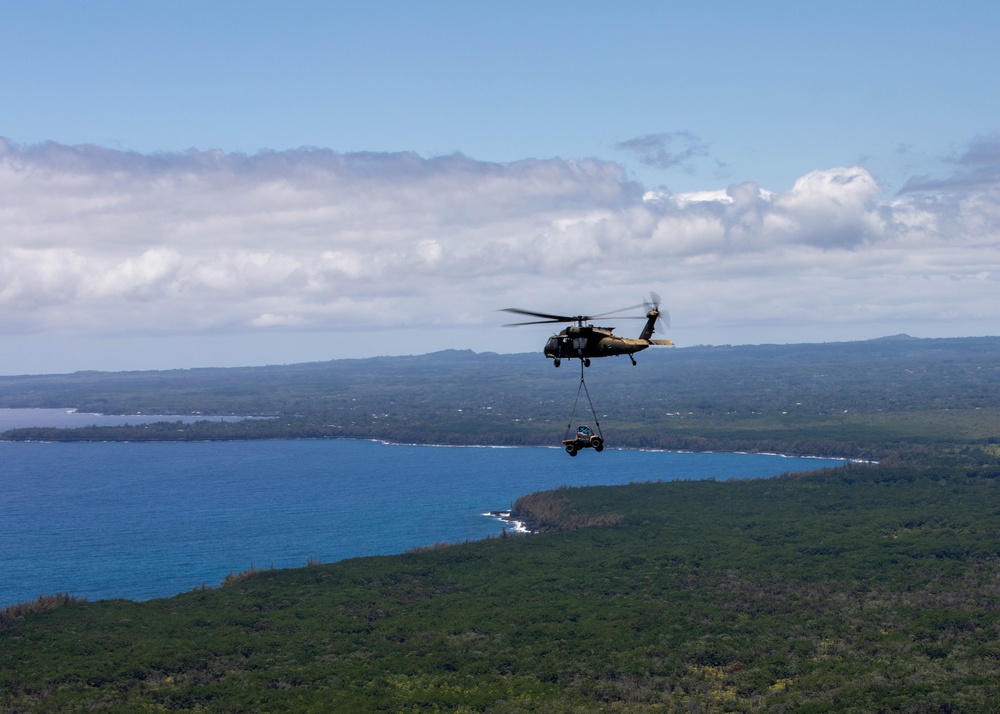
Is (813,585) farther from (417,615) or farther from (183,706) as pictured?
(183,706)

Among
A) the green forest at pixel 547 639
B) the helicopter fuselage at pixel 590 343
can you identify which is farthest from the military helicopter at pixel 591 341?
the green forest at pixel 547 639

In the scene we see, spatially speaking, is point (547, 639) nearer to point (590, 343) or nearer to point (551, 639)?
point (551, 639)

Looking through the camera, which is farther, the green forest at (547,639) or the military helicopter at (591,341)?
the green forest at (547,639)

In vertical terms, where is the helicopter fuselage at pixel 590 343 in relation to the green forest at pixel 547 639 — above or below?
above

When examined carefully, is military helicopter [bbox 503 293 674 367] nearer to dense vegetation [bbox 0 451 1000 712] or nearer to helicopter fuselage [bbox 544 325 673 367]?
helicopter fuselage [bbox 544 325 673 367]

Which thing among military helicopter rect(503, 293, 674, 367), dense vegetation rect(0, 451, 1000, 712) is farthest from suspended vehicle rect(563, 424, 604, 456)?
dense vegetation rect(0, 451, 1000, 712)

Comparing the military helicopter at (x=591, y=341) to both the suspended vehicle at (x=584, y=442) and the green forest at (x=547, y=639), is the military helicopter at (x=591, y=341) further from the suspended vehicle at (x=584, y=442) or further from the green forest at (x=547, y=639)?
the green forest at (x=547, y=639)

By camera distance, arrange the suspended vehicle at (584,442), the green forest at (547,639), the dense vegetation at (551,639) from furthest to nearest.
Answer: the dense vegetation at (551,639)
the green forest at (547,639)
the suspended vehicle at (584,442)

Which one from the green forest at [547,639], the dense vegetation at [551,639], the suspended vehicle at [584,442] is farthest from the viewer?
the dense vegetation at [551,639]

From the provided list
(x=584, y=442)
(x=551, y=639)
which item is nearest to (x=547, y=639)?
(x=551, y=639)
